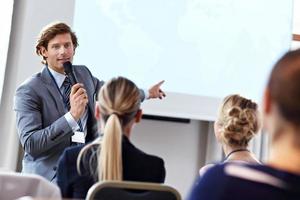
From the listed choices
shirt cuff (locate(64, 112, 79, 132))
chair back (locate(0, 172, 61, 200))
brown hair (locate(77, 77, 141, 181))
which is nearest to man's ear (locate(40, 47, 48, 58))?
shirt cuff (locate(64, 112, 79, 132))

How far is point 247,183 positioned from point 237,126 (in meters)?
1.32

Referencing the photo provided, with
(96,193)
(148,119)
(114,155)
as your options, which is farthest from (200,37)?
(96,193)

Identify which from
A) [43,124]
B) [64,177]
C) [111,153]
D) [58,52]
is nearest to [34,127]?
[43,124]

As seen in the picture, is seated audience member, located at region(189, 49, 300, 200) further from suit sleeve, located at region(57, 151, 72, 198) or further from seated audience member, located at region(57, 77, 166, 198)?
suit sleeve, located at region(57, 151, 72, 198)

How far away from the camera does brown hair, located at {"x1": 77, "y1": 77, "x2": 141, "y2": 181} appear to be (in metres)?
1.72

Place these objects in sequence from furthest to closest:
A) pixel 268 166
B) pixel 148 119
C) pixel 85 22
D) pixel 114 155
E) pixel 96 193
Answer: pixel 148 119 < pixel 85 22 < pixel 114 155 < pixel 96 193 < pixel 268 166

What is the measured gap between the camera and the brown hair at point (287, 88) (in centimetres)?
92

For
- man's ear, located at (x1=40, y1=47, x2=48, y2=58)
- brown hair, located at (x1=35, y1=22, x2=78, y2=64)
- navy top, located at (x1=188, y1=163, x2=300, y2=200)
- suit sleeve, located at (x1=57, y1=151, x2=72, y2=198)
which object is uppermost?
brown hair, located at (x1=35, y1=22, x2=78, y2=64)

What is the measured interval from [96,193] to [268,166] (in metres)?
0.67

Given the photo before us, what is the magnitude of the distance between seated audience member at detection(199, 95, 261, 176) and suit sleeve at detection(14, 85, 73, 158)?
70cm

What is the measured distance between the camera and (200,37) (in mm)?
3791

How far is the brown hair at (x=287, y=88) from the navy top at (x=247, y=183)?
11cm

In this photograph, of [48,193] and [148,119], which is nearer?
[48,193]

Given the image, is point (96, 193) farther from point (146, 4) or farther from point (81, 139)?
point (146, 4)
